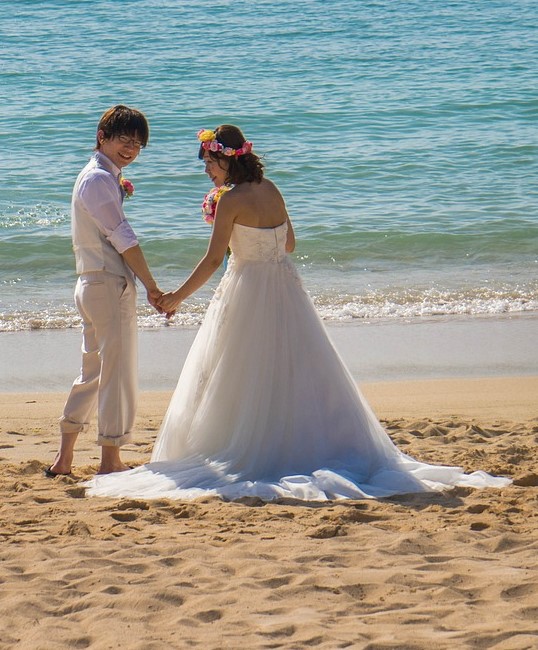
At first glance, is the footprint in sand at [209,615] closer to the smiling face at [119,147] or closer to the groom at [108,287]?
the groom at [108,287]

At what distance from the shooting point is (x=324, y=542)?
436cm

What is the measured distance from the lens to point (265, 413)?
530 cm

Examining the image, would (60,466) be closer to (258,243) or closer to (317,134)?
(258,243)

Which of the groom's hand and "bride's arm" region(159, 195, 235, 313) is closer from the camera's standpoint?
"bride's arm" region(159, 195, 235, 313)

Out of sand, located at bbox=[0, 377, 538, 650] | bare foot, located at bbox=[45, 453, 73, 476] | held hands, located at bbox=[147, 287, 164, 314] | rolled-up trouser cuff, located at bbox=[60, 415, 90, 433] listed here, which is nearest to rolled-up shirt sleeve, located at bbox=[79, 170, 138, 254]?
held hands, located at bbox=[147, 287, 164, 314]

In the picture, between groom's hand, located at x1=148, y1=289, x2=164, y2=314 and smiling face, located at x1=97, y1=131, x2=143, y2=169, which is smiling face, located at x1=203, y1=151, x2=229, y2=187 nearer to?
A: smiling face, located at x1=97, y1=131, x2=143, y2=169

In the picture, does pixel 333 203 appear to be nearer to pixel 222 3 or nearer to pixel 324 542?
pixel 324 542

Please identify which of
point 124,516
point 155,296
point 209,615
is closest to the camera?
point 209,615

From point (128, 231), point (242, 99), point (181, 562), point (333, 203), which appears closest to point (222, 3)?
point (242, 99)

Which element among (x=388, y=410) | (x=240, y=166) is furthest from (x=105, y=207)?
(x=388, y=410)

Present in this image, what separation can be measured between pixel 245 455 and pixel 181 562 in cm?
120

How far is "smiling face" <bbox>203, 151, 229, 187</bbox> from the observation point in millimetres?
5395

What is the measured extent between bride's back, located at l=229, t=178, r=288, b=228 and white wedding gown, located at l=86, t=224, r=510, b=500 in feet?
0.14

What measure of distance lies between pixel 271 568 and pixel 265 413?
1.39 meters
